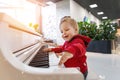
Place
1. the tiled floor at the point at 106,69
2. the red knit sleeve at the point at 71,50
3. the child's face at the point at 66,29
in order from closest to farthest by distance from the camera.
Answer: the red knit sleeve at the point at 71,50
the child's face at the point at 66,29
the tiled floor at the point at 106,69

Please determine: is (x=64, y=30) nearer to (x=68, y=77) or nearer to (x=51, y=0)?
(x=68, y=77)

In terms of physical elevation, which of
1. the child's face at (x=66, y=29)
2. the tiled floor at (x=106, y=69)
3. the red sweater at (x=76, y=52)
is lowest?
the tiled floor at (x=106, y=69)

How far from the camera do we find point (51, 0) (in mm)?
11172

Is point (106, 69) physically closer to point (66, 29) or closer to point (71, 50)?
point (66, 29)

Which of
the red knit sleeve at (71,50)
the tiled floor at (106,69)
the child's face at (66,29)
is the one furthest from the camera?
the tiled floor at (106,69)

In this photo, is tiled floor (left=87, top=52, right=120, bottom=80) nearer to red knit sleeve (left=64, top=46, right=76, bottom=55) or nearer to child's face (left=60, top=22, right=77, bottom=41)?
child's face (left=60, top=22, right=77, bottom=41)

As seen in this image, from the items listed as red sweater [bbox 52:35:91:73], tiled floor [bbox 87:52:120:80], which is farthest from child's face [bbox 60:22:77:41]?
tiled floor [bbox 87:52:120:80]

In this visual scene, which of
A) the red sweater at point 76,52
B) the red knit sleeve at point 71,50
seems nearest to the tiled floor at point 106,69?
the red sweater at point 76,52

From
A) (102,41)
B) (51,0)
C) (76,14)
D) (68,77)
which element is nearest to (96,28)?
(102,41)

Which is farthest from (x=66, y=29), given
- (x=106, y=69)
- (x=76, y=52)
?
(x=106, y=69)

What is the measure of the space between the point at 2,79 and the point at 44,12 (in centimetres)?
1230

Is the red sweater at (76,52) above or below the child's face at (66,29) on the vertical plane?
below

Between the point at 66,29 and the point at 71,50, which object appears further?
the point at 66,29

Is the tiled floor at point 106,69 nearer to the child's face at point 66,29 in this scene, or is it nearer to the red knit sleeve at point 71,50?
the child's face at point 66,29
